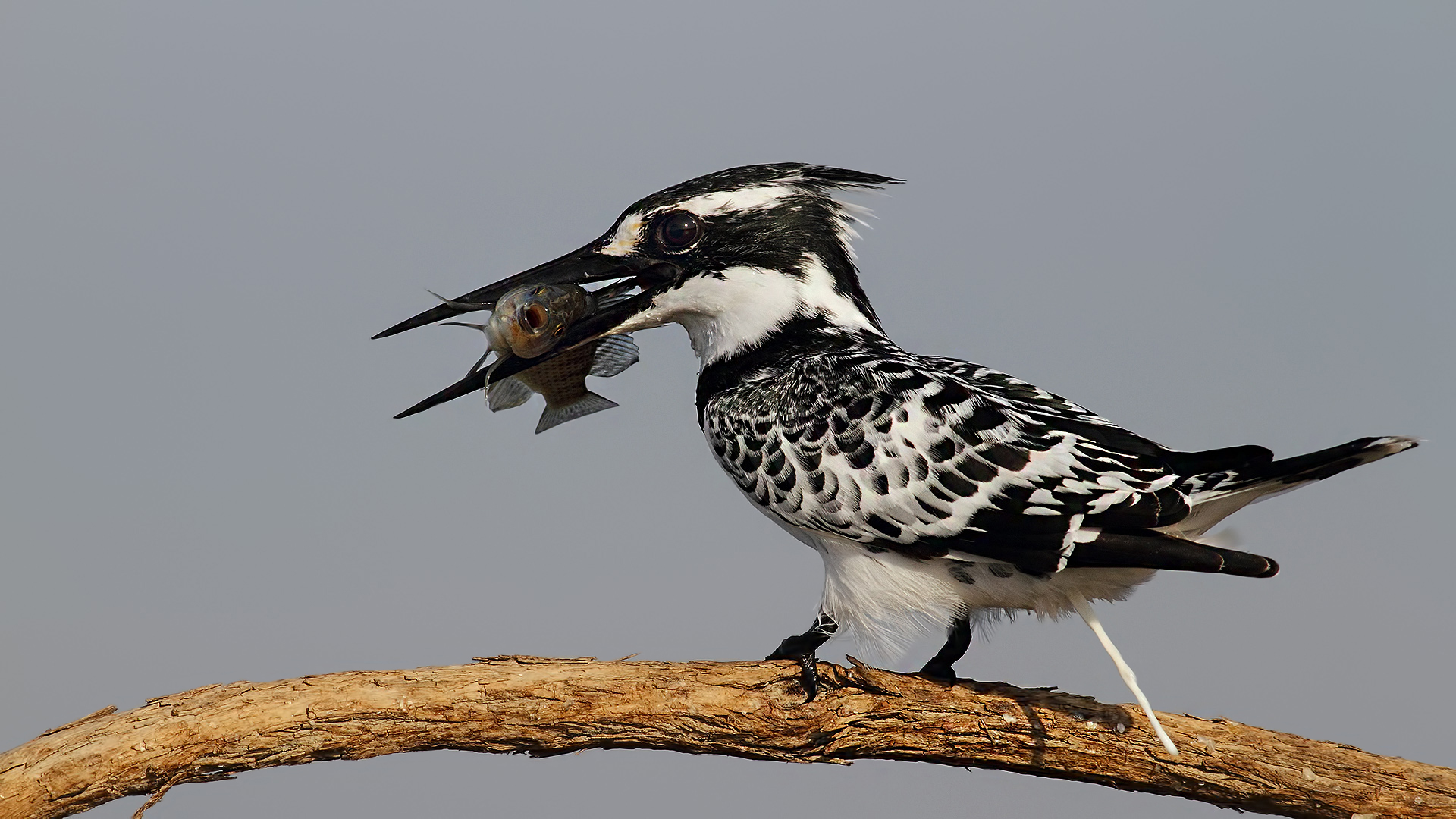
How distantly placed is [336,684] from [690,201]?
6.03 feet

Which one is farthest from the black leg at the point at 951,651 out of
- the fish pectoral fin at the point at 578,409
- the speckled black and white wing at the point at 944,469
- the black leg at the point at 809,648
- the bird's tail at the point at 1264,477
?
the fish pectoral fin at the point at 578,409

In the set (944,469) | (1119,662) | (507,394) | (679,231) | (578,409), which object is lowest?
(1119,662)

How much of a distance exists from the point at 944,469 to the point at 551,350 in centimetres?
141

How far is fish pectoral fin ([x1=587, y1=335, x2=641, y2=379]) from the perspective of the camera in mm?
4367

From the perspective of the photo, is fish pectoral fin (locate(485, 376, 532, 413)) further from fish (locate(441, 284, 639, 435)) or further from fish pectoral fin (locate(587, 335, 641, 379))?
fish pectoral fin (locate(587, 335, 641, 379))

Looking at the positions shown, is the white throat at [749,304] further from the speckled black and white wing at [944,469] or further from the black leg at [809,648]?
the black leg at [809,648]

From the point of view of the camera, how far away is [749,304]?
4.05 meters

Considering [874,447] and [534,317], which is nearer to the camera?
[874,447]

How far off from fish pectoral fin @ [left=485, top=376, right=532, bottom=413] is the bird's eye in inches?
30.0

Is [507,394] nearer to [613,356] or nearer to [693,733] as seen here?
[613,356]

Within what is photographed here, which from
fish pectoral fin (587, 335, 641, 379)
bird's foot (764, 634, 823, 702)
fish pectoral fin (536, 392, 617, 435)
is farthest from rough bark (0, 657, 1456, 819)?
fish pectoral fin (587, 335, 641, 379)

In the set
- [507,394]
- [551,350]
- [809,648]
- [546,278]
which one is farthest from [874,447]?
[507,394]

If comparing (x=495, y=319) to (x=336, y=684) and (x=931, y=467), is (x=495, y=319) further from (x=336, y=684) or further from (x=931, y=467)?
(x=931, y=467)

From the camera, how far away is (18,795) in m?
3.36
